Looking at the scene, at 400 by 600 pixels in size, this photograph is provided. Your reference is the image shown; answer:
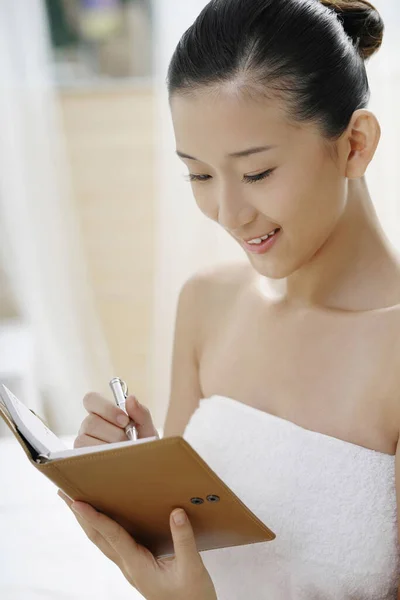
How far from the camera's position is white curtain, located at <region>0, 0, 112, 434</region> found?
3.17 meters

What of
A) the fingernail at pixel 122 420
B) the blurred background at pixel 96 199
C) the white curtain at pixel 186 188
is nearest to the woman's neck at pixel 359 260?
the fingernail at pixel 122 420

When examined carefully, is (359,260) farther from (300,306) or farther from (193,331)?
(193,331)

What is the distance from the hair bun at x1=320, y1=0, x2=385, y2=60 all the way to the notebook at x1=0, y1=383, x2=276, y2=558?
657 millimetres

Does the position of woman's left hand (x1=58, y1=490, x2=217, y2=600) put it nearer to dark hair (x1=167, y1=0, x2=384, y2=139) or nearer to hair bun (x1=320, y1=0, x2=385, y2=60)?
dark hair (x1=167, y1=0, x2=384, y2=139)

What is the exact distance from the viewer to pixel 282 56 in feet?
3.82

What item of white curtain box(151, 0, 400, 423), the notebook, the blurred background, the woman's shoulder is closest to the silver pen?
the notebook

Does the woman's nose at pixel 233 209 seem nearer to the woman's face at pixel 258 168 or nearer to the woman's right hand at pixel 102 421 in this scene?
the woman's face at pixel 258 168

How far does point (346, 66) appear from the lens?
3.91 feet

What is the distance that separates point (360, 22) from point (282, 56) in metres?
0.16

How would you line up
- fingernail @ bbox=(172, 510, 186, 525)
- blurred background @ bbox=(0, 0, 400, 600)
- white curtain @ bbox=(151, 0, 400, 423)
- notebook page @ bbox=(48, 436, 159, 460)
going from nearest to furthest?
notebook page @ bbox=(48, 436, 159, 460), fingernail @ bbox=(172, 510, 186, 525), white curtain @ bbox=(151, 0, 400, 423), blurred background @ bbox=(0, 0, 400, 600)

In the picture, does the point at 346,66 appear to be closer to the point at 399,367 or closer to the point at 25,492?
the point at 399,367

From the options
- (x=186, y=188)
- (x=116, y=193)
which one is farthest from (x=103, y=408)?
(x=116, y=193)

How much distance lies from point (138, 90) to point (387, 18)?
132 cm

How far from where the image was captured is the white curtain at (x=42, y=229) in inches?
125
